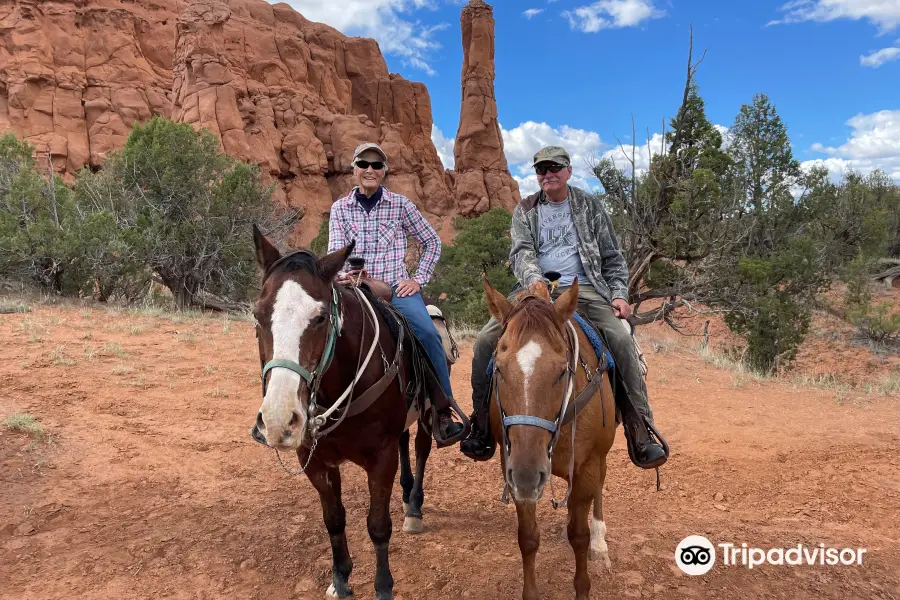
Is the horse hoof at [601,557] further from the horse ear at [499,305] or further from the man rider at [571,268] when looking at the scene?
the horse ear at [499,305]

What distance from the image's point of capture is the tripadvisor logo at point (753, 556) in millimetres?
3600

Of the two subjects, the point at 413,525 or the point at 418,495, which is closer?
the point at 413,525

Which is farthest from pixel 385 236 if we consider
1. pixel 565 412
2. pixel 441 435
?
pixel 565 412

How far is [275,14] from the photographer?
47.6m

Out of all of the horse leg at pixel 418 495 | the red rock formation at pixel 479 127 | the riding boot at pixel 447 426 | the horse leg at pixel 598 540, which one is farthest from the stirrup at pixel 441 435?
the red rock formation at pixel 479 127

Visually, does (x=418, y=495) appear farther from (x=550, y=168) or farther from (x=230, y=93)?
(x=230, y=93)

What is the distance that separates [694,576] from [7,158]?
867 inches

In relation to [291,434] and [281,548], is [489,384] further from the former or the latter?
[281,548]

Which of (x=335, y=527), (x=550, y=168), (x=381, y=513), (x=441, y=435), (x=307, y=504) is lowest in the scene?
(x=307, y=504)

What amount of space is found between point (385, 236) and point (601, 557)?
→ 2986mm

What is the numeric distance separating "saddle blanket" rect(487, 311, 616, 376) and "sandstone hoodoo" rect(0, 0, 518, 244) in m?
38.8

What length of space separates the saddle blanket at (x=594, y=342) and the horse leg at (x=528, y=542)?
34.9 inches

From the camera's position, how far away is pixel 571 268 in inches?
157

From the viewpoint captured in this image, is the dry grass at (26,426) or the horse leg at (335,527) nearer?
the horse leg at (335,527)
